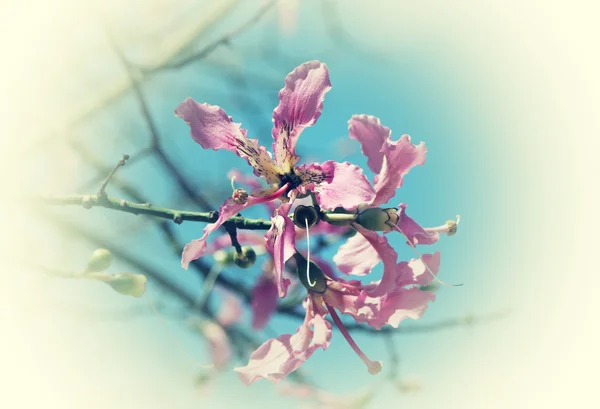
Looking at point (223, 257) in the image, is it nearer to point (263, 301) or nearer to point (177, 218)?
point (263, 301)

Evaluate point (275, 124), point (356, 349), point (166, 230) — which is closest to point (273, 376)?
point (356, 349)

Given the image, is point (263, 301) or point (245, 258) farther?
point (263, 301)

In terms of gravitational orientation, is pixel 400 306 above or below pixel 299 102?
below

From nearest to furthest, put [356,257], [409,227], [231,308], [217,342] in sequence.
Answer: [409,227] < [356,257] < [217,342] < [231,308]

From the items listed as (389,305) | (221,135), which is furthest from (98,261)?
(389,305)

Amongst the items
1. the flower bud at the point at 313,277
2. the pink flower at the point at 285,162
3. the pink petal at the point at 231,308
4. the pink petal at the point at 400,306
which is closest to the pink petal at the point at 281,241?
the pink flower at the point at 285,162

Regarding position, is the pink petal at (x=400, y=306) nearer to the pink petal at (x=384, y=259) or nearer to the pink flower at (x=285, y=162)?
the pink petal at (x=384, y=259)

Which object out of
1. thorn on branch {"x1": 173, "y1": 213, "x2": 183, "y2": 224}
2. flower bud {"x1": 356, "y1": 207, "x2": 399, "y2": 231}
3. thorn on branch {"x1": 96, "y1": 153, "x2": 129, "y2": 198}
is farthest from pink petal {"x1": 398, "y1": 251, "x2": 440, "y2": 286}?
thorn on branch {"x1": 96, "y1": 153, "x2": 129, "y2": 198}
